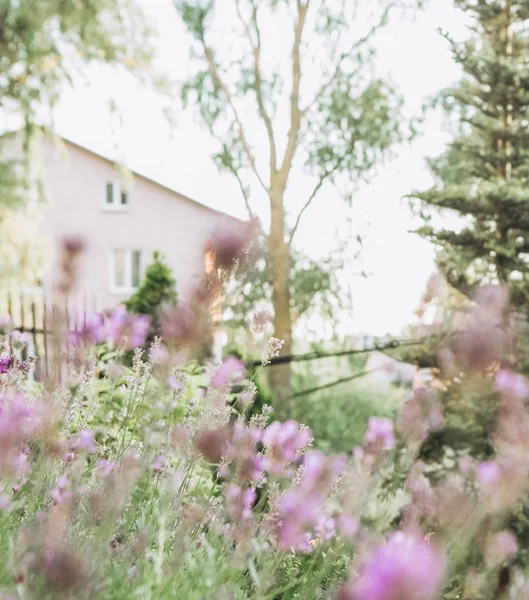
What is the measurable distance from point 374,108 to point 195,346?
11.5 m

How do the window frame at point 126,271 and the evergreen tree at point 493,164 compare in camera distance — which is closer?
the evergreen tree at point 493,164

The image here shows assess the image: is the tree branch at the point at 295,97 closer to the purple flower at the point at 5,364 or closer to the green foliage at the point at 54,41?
the green foliage at the point at 54,41

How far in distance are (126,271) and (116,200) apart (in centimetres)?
191

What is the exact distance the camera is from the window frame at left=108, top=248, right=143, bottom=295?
20625mm

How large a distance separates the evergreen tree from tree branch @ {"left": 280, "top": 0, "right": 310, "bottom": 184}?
5.08 m

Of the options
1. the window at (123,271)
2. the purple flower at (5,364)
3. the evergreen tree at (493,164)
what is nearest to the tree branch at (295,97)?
the evergreen tree at (493,164)

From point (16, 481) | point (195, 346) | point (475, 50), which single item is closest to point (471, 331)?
point (195, 346)

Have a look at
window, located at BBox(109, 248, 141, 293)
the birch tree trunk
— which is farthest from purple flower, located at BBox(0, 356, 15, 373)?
window, located at BBox(109, 248, 141, 293)

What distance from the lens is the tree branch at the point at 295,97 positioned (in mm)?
12305

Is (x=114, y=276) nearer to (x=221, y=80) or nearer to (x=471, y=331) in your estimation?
(x=221, y=80)

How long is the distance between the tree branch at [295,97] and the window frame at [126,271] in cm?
920

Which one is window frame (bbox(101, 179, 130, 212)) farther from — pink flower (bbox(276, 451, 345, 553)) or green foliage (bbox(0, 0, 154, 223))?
pink flower (bbox(276, 451, 345, 553))

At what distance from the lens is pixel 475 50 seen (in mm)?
6832

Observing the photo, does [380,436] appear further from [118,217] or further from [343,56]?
[118,217]
